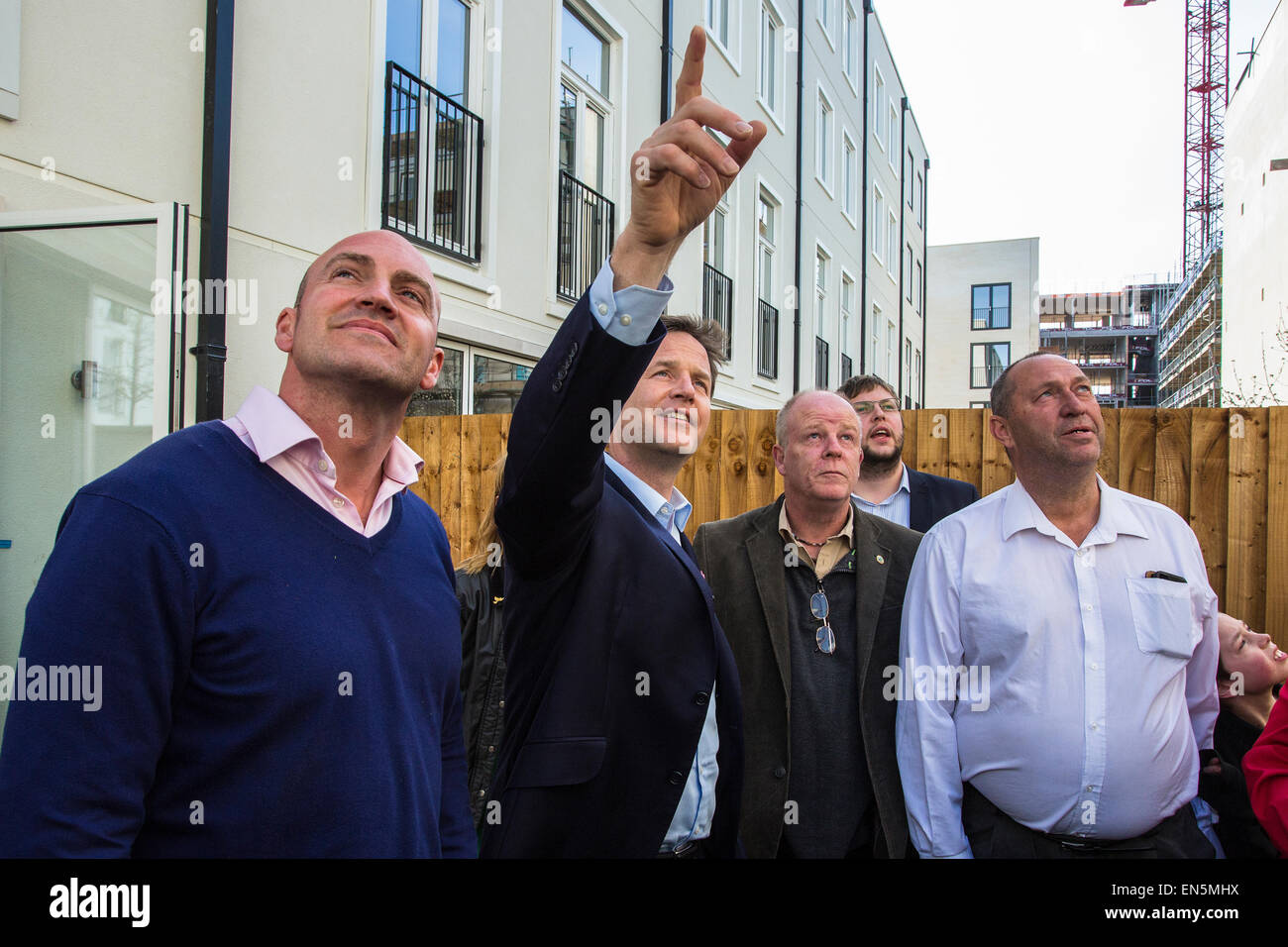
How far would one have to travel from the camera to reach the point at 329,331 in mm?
1618

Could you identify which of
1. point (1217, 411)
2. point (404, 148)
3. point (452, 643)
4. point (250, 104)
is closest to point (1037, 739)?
point (452, 643)

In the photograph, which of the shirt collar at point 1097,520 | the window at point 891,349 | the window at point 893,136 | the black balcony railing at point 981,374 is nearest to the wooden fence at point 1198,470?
the shirt collar at point 1097,520

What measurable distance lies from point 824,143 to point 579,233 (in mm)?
9977

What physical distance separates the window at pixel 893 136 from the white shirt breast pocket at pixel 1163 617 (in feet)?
71.6

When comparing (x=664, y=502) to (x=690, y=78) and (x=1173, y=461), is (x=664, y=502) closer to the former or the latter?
(x=690, y=78)

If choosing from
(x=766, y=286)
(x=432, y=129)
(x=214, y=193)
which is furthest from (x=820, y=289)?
(x=214, y=193)

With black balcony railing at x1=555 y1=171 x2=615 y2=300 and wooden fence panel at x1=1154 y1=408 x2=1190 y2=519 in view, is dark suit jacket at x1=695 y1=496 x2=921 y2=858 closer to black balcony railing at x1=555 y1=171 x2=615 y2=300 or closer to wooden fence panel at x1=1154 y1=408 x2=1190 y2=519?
wooden fence panel at x1=1154 y1=408 x2=1190 y2=519

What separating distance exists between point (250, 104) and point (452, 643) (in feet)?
15.0

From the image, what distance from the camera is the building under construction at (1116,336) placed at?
62.3 metres

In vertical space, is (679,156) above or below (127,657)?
above

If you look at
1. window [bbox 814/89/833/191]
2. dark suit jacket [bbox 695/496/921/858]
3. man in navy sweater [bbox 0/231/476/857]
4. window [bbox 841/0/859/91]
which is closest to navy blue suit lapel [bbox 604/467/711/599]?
man in navy sweater [bbox 0/231/476/857]

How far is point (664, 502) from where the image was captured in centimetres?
212

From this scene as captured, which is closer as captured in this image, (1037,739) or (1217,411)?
(1037,739)
